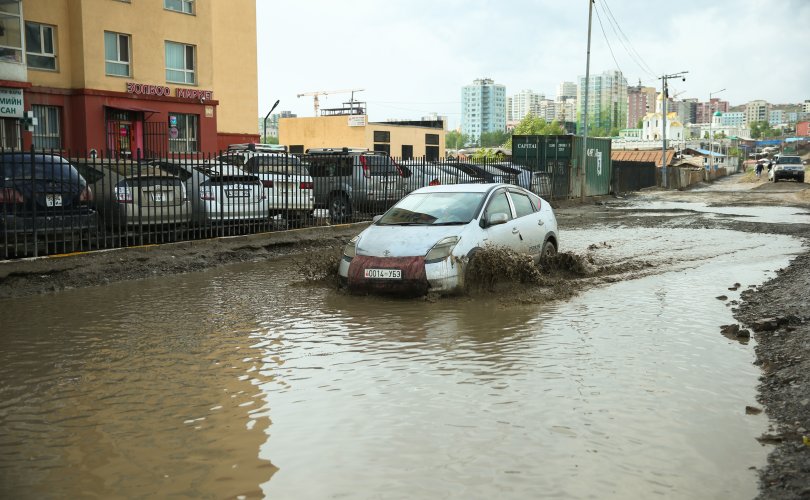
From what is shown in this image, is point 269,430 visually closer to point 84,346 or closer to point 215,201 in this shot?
point 84,346

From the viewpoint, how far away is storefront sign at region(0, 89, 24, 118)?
27734mm

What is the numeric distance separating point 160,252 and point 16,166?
281 centimetres

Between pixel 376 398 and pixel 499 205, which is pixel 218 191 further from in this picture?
pixel 376 398

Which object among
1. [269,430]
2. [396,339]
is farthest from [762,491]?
[396,339]

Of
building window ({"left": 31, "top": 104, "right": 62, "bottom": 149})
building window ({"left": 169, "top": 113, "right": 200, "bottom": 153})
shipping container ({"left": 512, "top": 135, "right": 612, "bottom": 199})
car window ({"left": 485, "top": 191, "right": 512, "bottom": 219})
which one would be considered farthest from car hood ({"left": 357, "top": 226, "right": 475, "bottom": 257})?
building window ({"left": 169, "top": 113, "right": 200, "bottom": 153})

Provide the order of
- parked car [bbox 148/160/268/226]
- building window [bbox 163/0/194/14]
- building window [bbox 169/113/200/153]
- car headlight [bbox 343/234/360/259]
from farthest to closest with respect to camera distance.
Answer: building window [bbox 163/0/194/14]
building window [bbox 169/113/200/153]
parked car [bbox 148/160/268/226]
car headlight [bbox 343/234/360/259]

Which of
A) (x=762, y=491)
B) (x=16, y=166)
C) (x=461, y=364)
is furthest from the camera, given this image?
(x=16, y=166)

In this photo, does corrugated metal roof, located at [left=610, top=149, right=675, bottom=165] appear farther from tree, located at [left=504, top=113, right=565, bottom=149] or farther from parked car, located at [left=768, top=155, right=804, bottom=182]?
tree, located at [left=504, top=113, right=565, bottom=149]

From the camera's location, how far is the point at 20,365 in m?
6.84

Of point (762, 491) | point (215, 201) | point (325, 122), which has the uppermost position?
point (325, 122)

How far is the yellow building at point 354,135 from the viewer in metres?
93.6

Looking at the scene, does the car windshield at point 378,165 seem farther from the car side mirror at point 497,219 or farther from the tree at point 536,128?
the tree at point 536,128

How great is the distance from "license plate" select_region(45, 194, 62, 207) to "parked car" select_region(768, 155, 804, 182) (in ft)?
174

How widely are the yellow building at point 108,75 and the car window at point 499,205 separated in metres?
21.3
